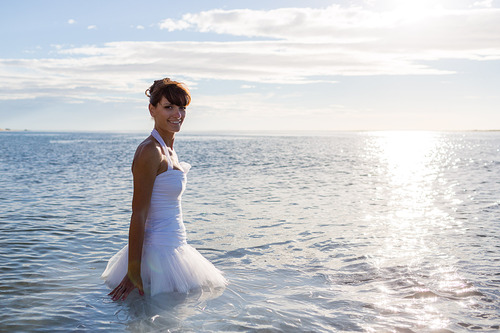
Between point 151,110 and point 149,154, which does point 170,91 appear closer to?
point 151,110

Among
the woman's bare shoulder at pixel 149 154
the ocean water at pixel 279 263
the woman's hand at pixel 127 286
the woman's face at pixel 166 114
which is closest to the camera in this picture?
the woman's bare shoulder at pixel 149 154

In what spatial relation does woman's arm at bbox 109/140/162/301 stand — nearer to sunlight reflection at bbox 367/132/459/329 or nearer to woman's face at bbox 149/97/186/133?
woman's face at bbox 149/97/186/133

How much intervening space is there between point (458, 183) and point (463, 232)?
14086 mm

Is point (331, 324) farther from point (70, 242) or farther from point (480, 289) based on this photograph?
point (70, 242)

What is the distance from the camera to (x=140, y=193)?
436cm

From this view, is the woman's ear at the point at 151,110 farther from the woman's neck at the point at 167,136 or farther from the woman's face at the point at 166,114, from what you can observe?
the woman's neck at the point at 167,136

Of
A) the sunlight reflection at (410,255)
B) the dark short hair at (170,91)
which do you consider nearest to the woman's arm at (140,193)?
the dark short hair at (170,91)

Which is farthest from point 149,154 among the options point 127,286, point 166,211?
point 127,286

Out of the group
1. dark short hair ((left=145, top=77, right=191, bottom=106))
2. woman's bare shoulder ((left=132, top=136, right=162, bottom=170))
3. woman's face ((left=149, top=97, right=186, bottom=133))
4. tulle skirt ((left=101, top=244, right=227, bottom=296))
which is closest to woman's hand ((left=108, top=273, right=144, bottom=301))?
tulle skirt ((left=101, top=244, right=227, bottom=296))

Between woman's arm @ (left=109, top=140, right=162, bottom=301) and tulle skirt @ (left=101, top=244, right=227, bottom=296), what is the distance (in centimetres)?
22

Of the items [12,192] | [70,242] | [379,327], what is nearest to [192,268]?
[379,327]

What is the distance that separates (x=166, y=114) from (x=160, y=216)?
3.48 feet

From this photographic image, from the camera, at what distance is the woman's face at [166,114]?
454cm

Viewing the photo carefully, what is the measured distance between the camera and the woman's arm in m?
4.30
